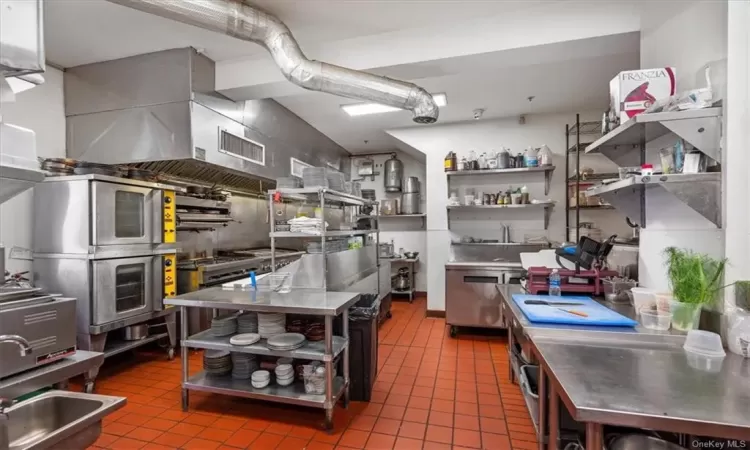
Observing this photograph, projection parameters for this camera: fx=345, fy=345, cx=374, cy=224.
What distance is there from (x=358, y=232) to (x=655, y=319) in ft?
9.36

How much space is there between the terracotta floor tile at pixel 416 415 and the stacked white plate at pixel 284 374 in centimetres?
90

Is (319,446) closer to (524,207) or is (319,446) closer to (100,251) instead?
(100,251)

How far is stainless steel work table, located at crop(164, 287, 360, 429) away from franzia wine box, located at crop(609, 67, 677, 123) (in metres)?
2.08

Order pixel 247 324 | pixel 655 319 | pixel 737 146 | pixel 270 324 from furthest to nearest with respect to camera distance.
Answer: pixel 247 324, pixel 270 324, pixel 655 319, pixel 737 146

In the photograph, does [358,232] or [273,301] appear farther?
[358,232]

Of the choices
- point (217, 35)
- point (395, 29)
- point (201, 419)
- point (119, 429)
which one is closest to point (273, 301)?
point (201, 419)

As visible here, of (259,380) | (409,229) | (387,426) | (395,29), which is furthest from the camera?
(409,229)

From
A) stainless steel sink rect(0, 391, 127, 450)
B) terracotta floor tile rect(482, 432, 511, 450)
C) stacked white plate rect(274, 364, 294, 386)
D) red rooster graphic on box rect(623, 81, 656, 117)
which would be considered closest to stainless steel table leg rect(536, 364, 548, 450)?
terracotta floor tile rect(482, 432, 511, 450)

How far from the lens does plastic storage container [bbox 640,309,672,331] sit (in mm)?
1720

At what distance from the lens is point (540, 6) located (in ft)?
8.82

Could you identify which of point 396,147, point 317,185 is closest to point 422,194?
point 396,147

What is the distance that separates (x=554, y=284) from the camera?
8.21ft

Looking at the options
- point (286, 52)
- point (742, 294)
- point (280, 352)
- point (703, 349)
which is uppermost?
point (286, 52)

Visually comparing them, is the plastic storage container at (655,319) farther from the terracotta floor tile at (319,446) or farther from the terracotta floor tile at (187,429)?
the terracotta floor tile at (187,429)
